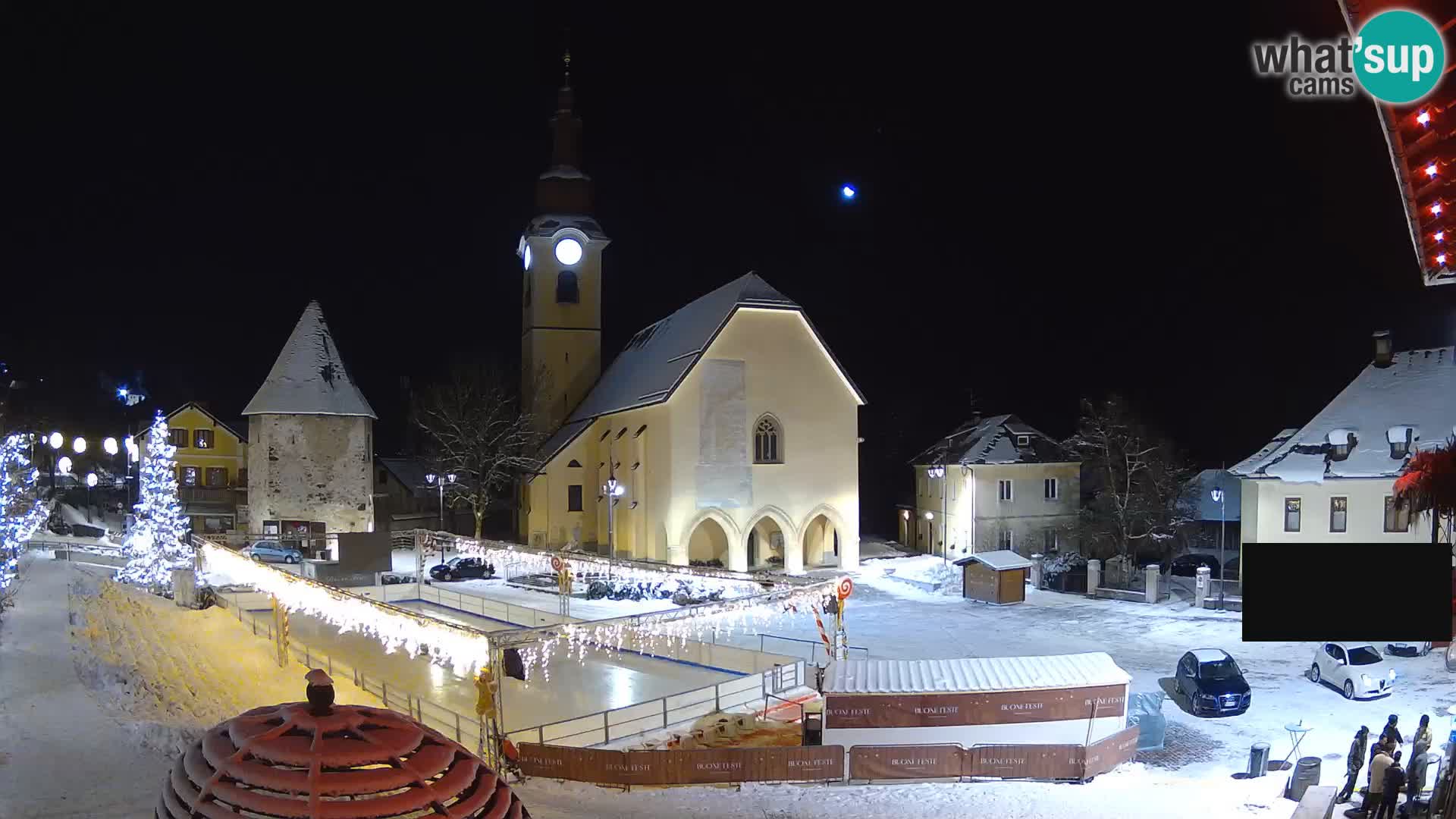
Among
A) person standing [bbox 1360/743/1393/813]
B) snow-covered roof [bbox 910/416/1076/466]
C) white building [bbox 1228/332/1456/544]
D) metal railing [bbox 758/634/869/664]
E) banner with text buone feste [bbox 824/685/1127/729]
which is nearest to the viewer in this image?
person standing [bbox 1360/743/1393/813]

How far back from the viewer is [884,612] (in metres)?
29.9

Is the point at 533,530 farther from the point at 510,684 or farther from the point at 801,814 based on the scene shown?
the point at 801,814

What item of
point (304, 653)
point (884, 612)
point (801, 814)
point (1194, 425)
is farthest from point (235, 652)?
point (1194, 425)

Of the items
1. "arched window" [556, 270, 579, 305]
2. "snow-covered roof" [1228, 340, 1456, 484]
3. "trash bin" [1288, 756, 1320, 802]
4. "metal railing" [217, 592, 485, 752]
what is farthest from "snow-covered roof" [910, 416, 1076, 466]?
"metal railing" [217, 592, 485, 752]

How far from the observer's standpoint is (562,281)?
50844mm

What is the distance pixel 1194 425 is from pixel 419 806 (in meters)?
73.9

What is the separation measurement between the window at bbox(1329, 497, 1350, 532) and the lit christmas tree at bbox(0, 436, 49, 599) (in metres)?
36.6

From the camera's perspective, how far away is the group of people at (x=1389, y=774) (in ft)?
38.0

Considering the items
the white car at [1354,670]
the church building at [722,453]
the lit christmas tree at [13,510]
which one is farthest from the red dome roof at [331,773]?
the church building at [722,453]

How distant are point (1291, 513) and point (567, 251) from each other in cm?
3493

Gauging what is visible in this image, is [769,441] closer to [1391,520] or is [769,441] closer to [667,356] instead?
[667,356]

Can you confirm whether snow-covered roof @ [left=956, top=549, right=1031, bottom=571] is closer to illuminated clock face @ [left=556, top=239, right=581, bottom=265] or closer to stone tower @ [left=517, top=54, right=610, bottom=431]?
stone tower @ [left=517, top=54, right=610, bottom=431]

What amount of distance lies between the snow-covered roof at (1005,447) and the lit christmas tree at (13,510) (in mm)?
33725
